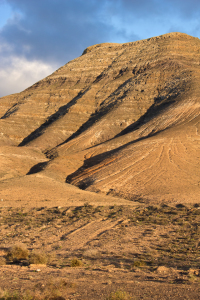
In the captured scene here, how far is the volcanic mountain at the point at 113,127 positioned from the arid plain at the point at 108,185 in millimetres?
208

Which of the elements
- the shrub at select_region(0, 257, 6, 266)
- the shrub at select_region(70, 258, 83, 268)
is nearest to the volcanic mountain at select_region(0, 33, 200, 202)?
the shrub at select_region(0, 257, 6, 266)

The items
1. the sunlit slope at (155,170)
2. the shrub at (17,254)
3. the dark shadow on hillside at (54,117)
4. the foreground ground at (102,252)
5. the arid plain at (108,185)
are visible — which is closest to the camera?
the foreground ground at (102,252)

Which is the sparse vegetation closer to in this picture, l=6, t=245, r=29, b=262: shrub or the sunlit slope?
l=6, t=245, r=29, b=262: shrub

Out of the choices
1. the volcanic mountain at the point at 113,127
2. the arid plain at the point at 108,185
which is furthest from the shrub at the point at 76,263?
the volcanic mountain at the point at 113,127

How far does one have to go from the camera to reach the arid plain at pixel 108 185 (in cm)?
725

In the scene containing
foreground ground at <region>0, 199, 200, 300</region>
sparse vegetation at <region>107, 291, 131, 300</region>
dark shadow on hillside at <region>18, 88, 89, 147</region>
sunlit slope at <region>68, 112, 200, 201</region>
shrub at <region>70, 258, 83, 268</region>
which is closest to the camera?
sparse vegetation at <region>107, 291, 131, 300</region>

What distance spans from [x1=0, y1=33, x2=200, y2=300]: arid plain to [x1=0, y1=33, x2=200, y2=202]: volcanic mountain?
21 centimetres

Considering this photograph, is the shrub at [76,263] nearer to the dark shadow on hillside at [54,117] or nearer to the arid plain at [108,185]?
the arid plain at [108,185]

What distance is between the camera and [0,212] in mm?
16953

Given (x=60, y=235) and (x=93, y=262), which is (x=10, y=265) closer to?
(x=93, y=262)

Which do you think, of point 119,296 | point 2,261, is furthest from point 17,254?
point 119,296

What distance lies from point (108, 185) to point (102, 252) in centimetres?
1451

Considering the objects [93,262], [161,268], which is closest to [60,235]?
[93,262]

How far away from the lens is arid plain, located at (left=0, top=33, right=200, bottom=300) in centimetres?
725
